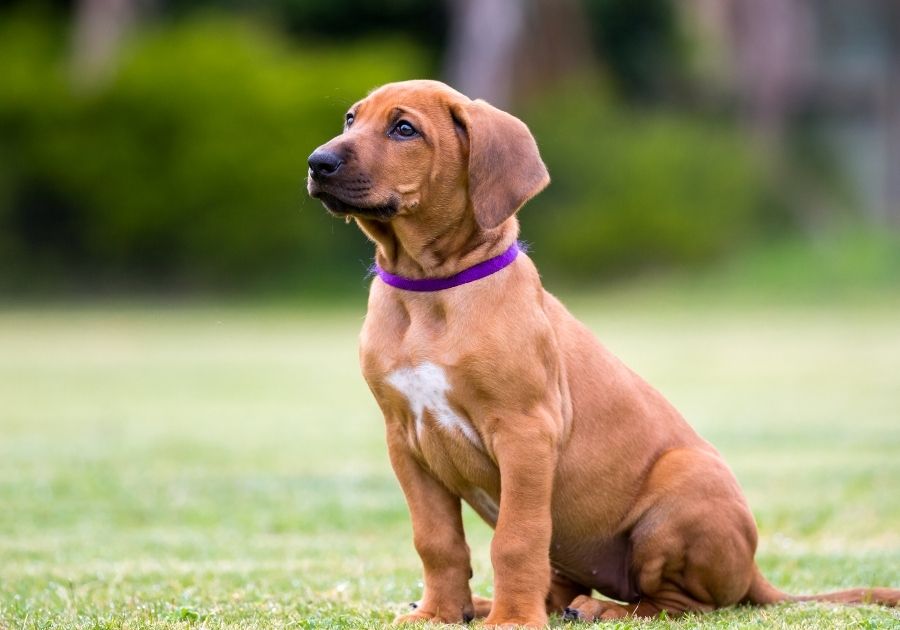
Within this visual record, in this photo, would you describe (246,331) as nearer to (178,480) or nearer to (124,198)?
(124,198)

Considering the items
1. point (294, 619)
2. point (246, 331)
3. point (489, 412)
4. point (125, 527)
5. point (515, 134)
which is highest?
point (515, 134)

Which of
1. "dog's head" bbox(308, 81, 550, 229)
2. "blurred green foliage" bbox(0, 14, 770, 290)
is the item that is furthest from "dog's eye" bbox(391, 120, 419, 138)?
"blurred green foliage" bbox(0, 14, 770, 290)

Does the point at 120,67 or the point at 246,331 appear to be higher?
the point at 120,67

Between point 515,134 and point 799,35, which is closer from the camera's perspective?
point 515,134

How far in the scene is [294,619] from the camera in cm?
586

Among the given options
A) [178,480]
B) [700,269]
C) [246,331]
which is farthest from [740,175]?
[178,480]

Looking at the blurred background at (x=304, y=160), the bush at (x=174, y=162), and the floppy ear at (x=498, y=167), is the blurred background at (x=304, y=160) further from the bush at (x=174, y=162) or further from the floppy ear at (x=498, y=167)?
the floppy ear at (x=498, y=167)

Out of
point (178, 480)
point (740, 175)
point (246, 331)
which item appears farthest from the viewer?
point (740, 175)

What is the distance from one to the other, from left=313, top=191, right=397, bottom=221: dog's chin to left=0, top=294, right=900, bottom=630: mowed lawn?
4.31 ft

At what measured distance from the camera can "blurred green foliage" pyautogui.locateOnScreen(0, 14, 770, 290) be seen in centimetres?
3478

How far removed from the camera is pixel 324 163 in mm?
5645

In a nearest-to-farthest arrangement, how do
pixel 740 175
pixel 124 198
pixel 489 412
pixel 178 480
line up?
1. pixel 489 412
2. pixel 178 480
3. pixel 124 198
4. pixel 740 175

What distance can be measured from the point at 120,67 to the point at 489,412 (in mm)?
31077

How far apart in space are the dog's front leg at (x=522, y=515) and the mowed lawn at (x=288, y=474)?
0.43 m
